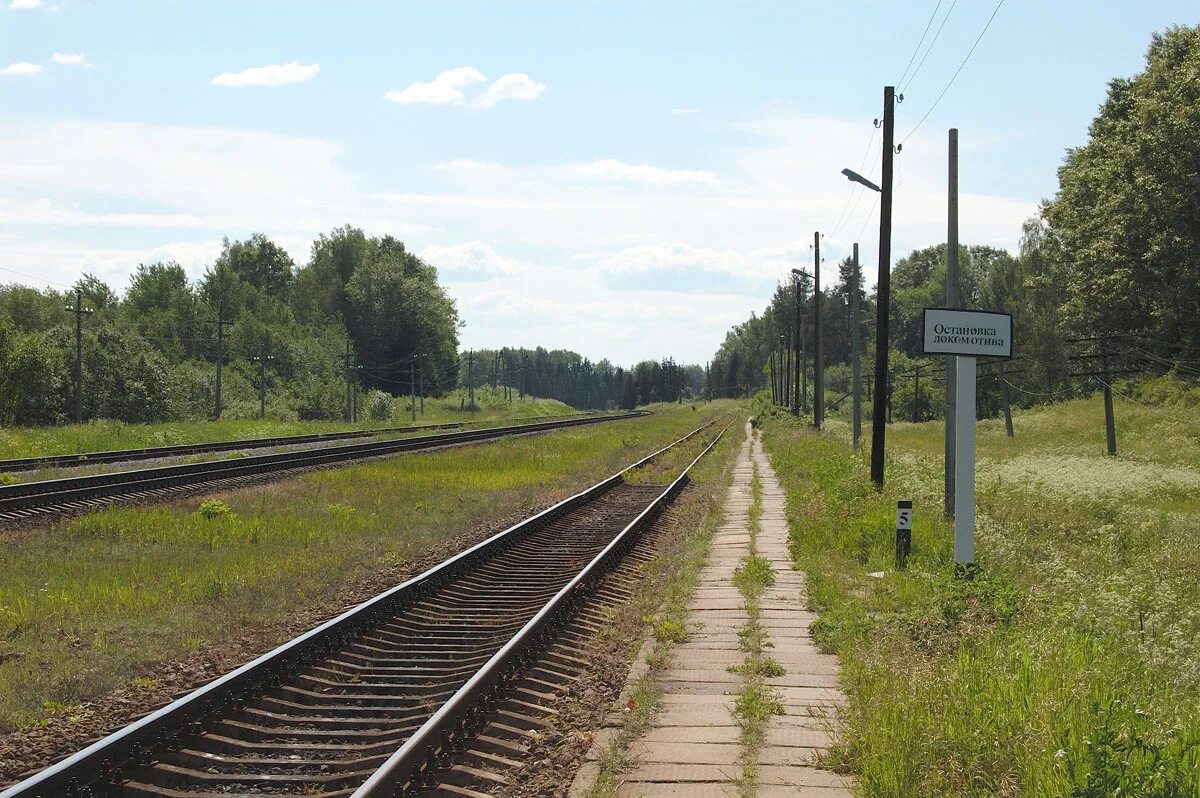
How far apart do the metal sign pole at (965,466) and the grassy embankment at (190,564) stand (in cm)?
680

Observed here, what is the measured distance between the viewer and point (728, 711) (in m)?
7.35

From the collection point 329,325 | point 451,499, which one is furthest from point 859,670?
point 329,325

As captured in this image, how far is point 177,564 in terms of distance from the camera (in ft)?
43.1

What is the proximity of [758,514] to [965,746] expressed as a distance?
14.2 m

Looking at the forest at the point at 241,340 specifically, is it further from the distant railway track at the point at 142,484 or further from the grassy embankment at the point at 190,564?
the grassy embankment at the point at 190,564

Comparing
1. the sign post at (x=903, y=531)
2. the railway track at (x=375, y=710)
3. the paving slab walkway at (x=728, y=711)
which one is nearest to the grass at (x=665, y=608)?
the paving slab walkway at (x=728, y=711)

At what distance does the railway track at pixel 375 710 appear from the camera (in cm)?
580

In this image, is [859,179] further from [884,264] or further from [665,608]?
[665,608]

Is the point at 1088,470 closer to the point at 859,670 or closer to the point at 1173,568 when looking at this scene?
the point at 1173,568

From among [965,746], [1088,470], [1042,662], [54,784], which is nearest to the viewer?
[54,784]

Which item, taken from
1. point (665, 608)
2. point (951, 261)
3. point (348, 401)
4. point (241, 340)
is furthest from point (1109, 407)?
point (241, 340)

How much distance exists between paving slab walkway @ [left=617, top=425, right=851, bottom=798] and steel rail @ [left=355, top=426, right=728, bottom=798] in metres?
1.12

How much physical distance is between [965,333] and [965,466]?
56.2 inches

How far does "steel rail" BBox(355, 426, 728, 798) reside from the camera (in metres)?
5.61
